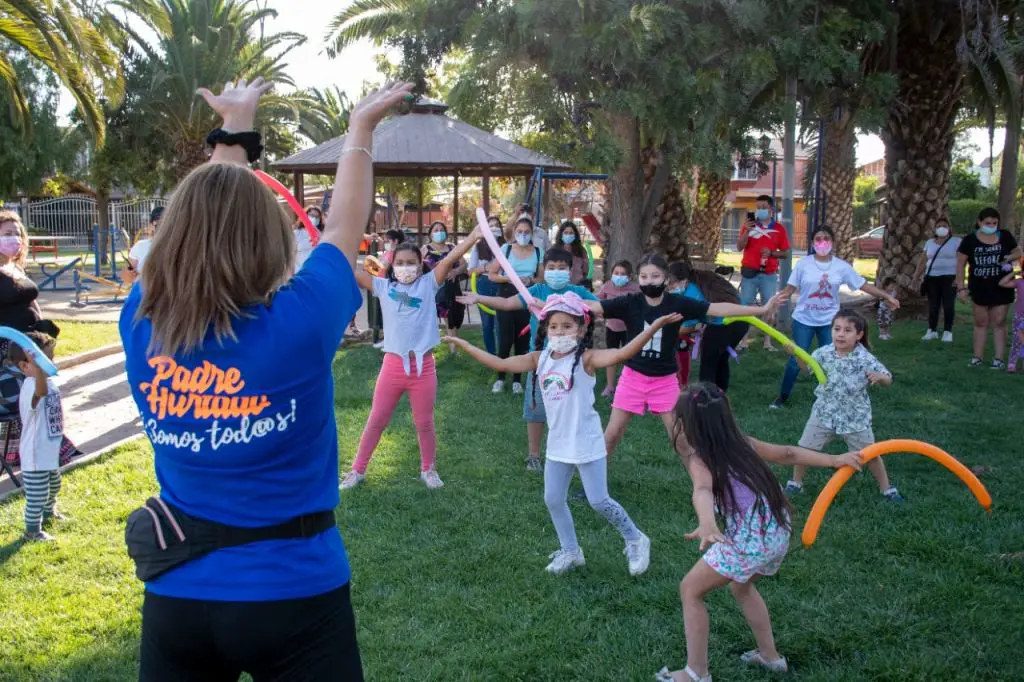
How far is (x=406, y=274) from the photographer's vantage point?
7539mm

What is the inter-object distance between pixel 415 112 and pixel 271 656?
19.0 m

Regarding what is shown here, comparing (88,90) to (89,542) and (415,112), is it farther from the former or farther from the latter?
(89,542)

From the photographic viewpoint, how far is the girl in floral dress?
693cm

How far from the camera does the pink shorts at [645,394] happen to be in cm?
704

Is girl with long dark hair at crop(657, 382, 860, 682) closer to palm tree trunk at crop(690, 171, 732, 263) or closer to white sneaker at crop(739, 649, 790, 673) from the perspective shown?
white sneaker at crop(739, 649, 790, 673)

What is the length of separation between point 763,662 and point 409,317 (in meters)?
3.95

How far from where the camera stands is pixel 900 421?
9.32 m

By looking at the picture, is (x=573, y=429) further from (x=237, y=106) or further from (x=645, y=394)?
(x=237, y=106)

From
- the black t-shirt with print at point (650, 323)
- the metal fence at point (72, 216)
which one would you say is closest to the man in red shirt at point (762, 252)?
the black t-shirt with print at point (650, 323)

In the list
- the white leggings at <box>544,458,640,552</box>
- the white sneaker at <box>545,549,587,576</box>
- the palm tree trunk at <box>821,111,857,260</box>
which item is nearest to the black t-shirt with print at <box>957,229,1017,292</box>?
the white leggings at <box>544,458,640,552</box>

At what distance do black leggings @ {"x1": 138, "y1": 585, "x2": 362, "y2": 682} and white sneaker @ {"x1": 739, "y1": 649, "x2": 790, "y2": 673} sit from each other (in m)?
2.90

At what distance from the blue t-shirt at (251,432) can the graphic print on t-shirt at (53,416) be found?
4.71 meters

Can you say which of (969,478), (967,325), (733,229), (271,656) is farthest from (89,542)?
(733,229)

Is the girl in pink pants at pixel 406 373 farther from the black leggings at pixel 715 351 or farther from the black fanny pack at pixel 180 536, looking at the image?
the black fanny pack at pixel 180 536
